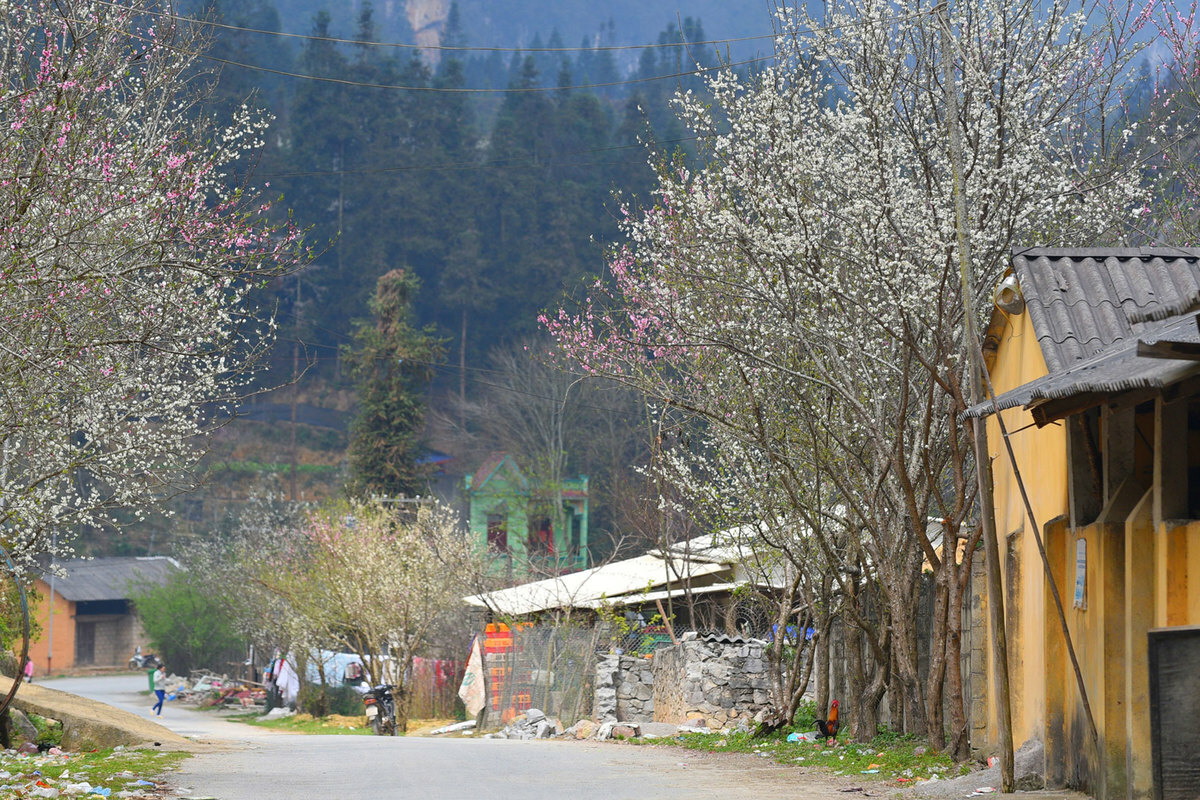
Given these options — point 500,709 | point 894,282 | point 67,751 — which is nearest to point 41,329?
point 67,751

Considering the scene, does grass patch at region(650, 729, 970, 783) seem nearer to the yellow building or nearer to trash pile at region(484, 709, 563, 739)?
the yellow building

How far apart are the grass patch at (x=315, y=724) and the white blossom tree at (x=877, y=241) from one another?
1849 cm

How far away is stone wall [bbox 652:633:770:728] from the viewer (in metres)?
20.7

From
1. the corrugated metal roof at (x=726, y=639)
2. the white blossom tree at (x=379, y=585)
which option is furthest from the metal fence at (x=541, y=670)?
the corrugated metal roof at (x=726, y=639)

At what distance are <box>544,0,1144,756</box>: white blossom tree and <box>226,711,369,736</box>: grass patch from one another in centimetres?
1849

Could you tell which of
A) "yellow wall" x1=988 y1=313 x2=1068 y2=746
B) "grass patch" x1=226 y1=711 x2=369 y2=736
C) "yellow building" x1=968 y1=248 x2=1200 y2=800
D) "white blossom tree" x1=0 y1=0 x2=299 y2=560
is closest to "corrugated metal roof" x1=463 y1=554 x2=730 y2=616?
"grass patch" x1=226 y1=711 x2=369 y2=736

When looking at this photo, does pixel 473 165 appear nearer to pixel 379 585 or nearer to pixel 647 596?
pixel 379 585

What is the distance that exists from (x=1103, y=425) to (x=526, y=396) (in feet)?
172

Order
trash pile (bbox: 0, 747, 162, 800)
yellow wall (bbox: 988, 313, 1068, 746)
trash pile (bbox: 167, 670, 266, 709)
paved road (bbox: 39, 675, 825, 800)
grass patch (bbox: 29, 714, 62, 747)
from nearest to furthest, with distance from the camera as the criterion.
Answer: yellow wall (bbox: 988, 313, 1068, 746), trash pile (bbox: 0, 747, 162, 800), paved road (bbox: 39, 675, 825, 800), grass patch (bbox: 29, 714, 62, 747), trash pile (bbox: 167, 670, 266, 709)

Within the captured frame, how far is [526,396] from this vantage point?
60.2 m

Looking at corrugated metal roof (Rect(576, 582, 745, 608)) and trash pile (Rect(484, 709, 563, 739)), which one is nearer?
trash pile (Rect(484, 709, 563, 739))

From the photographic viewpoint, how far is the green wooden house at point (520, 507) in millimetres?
55094

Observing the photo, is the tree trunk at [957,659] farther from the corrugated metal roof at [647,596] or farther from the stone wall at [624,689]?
the corrugated metal roof at [647,596]

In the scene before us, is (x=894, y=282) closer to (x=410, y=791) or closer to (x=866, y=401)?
(x=866, y=401)
